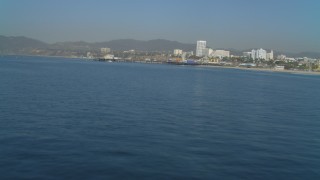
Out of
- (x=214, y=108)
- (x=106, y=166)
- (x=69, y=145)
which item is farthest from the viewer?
(x=214, y=108)

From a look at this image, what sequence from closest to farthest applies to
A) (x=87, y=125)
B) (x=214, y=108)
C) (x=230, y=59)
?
(x=87, y=125) < (x=214, y=108) < (x=230, y=59)

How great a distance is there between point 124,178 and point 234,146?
4.51m

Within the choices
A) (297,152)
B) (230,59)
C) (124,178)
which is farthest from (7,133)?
(230,59)

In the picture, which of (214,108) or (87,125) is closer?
(87,125)

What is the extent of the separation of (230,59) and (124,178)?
6430 inches

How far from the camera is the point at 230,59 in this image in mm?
168875

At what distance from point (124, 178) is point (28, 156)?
2.77m

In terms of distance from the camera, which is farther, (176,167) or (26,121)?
(26,121)

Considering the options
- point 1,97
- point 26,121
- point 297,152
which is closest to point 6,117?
point 26,121

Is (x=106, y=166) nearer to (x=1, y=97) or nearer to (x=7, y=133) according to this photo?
(x=7, y=133)

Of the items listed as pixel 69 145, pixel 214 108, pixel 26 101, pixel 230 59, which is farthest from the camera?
pixel 230 59

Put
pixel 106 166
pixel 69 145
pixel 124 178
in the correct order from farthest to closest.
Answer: pixel 69 145, pixel 106 166, pixel 124 178

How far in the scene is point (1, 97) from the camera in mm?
20703

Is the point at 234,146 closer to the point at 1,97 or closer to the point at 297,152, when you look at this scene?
the point at 297,152
